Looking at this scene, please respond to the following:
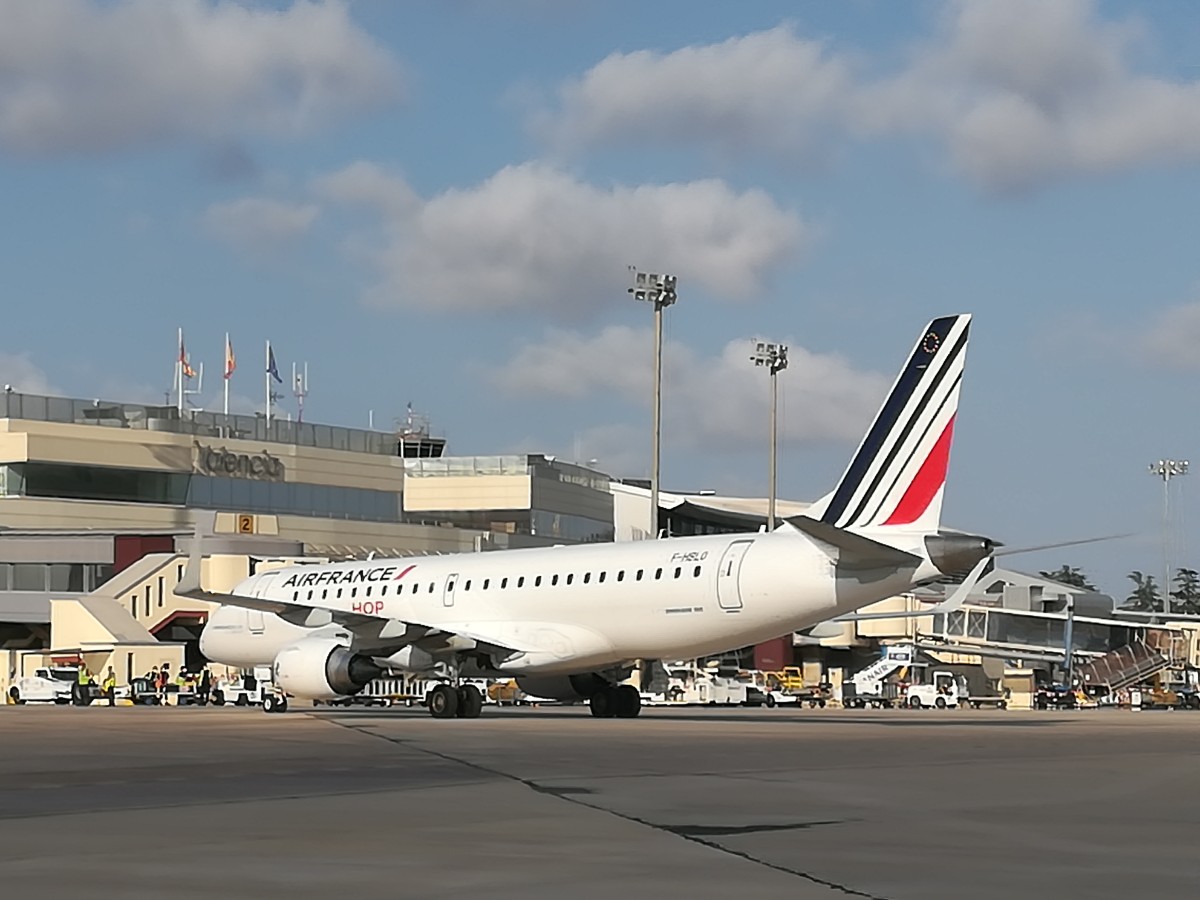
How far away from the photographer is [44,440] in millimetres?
84250

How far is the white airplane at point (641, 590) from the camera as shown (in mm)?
35188

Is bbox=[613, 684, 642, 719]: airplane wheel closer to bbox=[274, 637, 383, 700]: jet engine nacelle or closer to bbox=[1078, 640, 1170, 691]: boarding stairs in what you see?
bbox=[274, 637, 383, 700]: jet engine nacelle

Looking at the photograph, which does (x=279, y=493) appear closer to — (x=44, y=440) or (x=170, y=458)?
(x=170, y=458)

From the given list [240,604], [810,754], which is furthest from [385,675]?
[810,754]

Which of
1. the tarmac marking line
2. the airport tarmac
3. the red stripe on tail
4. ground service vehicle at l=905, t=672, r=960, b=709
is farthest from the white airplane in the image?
ground service vehicle at l=905, t=672, r=960, b=709

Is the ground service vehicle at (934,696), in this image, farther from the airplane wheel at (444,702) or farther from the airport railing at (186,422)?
the airport railing at (186,422)

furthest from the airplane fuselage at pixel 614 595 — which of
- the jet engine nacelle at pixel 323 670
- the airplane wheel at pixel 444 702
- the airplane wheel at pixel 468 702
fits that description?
the airplane wheel at pixel 444 702

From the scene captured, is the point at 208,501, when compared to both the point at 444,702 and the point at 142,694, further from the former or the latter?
the point at 444,702

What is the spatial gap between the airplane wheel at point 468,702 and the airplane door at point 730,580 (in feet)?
21.4

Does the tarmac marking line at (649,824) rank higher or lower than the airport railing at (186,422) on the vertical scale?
lower

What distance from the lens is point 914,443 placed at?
36406 mm

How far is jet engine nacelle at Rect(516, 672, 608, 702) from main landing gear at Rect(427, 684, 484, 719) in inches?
117

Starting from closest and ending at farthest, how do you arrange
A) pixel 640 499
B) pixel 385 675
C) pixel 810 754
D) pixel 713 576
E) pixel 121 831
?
pixel 121 831 < pixel 810 754 < pixel 713 576 < pixel 385 675 < pixel 640 499

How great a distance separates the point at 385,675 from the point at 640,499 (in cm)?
9400
